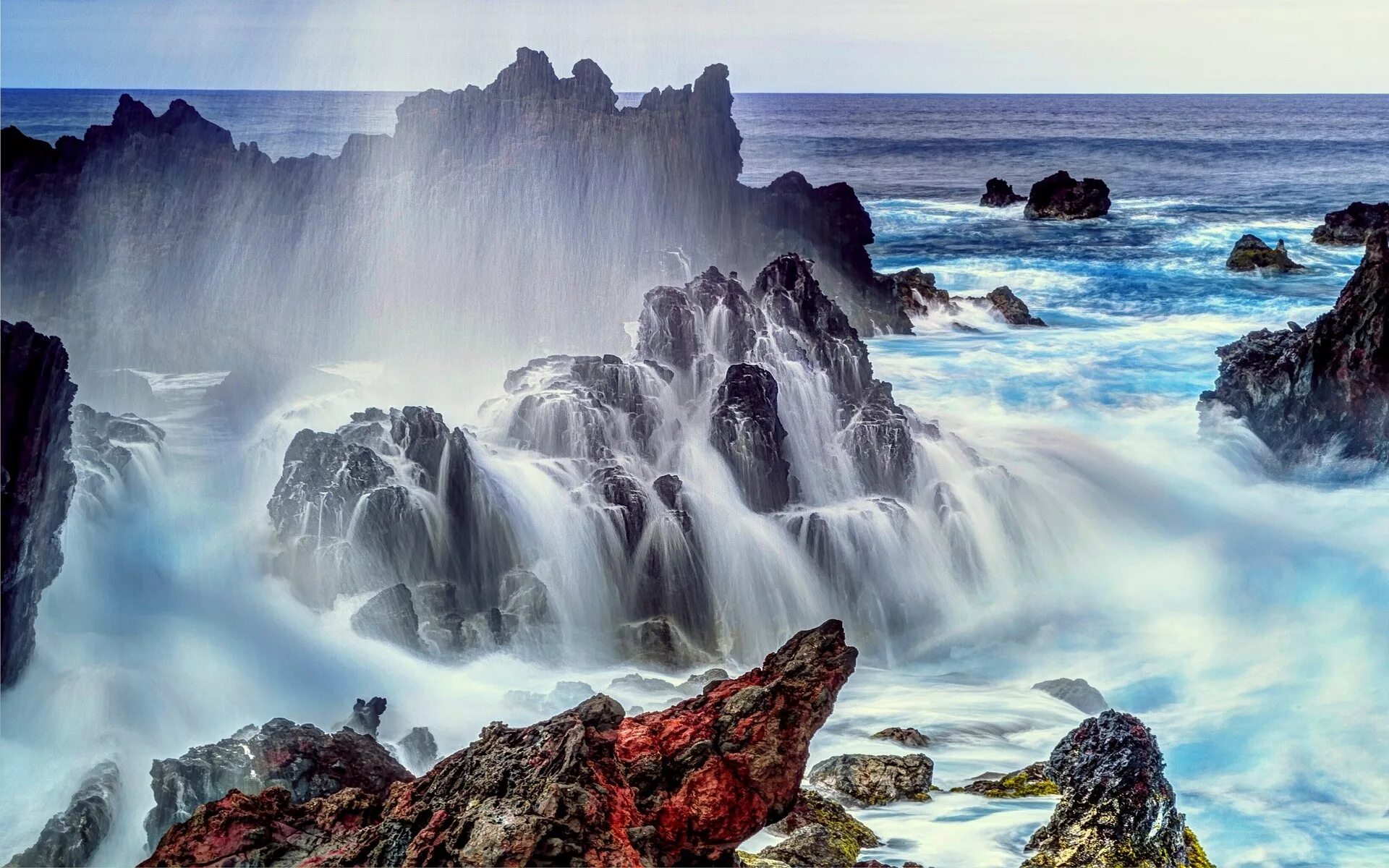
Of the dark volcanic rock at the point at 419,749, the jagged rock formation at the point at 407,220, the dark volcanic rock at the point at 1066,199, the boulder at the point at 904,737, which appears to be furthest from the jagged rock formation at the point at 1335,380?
the dark volcanic rock at the point at 1066,199

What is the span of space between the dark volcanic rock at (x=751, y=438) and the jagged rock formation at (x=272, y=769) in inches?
226

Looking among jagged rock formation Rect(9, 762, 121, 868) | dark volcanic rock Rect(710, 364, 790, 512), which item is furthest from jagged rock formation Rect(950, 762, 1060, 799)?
jagged rock formation Rect(9, 762, 121, 868)

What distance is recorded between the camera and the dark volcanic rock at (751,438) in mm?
12172

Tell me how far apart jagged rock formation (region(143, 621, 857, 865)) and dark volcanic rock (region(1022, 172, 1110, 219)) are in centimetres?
3070

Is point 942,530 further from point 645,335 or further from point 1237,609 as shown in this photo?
point 645,335

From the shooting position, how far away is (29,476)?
26.8 ft

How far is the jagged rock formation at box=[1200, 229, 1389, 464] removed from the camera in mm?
14703

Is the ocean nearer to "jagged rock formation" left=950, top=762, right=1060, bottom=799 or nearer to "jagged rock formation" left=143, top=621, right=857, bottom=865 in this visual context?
"jagged rock formation" left=950, top=762, right=1060, bottom=799

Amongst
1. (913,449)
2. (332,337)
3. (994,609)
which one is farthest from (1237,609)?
(332,337)

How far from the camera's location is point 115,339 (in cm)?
1567

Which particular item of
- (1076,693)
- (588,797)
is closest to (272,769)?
(588,797)

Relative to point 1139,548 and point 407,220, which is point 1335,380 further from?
point 407,220

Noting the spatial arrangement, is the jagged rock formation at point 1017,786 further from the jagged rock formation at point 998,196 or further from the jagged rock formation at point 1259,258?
the jagged rock formation at point 998,196

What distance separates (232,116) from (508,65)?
7.68 meters
